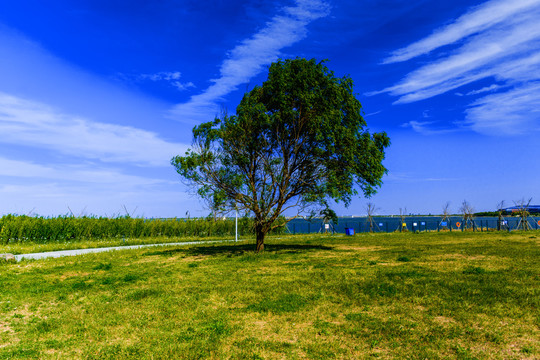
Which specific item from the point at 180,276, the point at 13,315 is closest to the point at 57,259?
the point at 180,276

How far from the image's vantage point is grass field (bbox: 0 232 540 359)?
7023mm

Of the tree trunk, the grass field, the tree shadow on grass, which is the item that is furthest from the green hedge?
the grass field

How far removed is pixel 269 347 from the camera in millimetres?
7016

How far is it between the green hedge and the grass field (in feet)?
33.2

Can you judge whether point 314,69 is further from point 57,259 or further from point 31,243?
point 31,243

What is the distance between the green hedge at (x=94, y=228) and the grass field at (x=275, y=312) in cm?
1013

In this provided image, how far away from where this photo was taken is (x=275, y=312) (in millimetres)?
9312

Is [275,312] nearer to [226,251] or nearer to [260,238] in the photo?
[260,238]

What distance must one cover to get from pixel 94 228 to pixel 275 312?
96.2 ft

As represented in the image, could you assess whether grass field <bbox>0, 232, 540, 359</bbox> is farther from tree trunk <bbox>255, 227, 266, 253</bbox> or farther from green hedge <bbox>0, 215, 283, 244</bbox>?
green hedge <bbox>0, 215, 283, 244</bbox>

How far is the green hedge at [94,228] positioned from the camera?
93.9 ft

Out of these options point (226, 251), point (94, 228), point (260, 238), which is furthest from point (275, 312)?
point (94, 228)

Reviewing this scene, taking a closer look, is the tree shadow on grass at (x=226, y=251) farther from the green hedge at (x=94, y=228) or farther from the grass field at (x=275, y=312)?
the grass field at (x=275, y=312)

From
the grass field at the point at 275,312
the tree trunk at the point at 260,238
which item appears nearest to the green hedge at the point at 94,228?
the tree trunk at the point at 260,238
